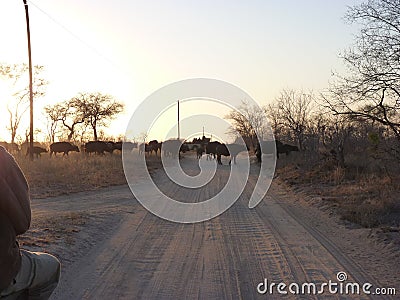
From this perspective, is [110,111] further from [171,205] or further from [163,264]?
[163,264]

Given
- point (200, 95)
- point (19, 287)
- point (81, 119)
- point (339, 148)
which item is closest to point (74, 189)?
point (200, 95)

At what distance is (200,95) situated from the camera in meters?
14.5

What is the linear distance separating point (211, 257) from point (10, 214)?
17.8 ft

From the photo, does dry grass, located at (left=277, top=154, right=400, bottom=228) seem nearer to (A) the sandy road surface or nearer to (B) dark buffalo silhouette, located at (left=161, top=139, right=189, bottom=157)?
(A) the sandy road surface

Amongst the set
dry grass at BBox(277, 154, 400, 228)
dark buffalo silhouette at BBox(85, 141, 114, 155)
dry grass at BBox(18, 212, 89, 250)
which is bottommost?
dry grass at BBox(18, 212, 89, 250)

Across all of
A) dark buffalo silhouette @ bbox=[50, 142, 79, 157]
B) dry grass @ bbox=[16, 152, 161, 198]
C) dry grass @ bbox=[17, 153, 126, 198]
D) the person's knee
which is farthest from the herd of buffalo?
the person's knee

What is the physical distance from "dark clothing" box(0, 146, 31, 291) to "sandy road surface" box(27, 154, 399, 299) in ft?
10.1

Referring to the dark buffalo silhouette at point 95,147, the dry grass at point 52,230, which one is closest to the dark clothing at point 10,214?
the dry grass at point 52,230

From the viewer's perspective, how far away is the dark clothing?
3146 millimetres

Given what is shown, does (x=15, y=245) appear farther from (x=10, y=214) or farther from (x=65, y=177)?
(x=65, y=177)

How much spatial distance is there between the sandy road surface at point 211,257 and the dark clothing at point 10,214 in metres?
3.09

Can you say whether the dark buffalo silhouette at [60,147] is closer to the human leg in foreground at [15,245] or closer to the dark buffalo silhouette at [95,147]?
the dark buffalo silhouette at [95,147]

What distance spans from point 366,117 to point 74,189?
1192 centimetres

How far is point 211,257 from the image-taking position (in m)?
8.25
